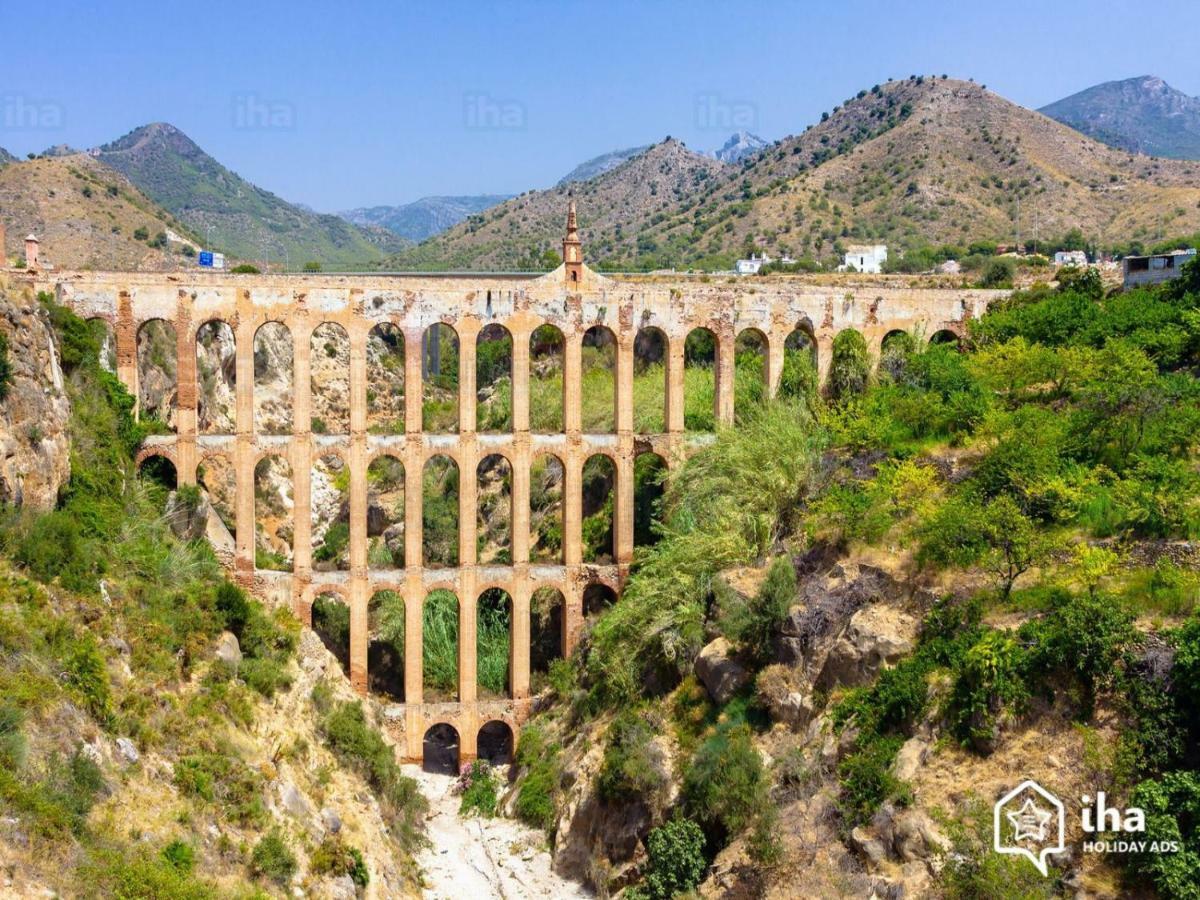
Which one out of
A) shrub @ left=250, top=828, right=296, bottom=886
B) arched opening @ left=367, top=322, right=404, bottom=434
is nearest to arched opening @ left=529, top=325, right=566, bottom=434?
arched opening @ left=367, top=322, right=404, bottom=434

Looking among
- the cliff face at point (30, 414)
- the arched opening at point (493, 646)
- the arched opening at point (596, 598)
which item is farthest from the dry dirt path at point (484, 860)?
the cliff face at point (30, 414)

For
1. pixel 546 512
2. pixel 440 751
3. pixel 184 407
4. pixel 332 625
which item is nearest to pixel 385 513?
pixel 546 512

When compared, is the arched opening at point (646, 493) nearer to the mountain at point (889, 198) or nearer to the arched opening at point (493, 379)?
the arched opening at point (493, 379)

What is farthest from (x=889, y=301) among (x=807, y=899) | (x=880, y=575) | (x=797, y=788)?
(x=807, y=899)

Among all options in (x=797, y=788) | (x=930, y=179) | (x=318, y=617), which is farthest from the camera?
(x=930, y=179)

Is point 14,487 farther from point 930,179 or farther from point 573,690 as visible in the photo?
point 930,179

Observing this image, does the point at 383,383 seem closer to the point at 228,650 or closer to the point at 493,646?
the point at 493,646

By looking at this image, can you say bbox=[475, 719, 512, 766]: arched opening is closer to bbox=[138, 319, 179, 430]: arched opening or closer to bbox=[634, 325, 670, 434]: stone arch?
bbox=[634, 325, 670, 434]: stone arch
